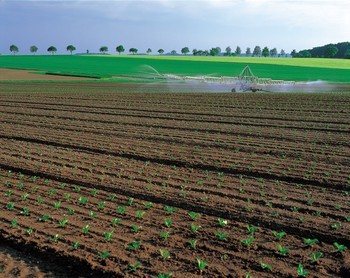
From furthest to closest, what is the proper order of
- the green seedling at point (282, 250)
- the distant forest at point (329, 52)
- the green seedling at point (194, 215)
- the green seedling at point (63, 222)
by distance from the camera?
the distant forest at point (329, 52) → the green seedling at point (194, 215) → the green seedling at point (63, 222) → the green seedling at point (282, 250)

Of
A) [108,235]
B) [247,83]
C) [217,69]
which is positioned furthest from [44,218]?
[217,69]

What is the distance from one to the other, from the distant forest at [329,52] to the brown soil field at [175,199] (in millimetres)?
102168

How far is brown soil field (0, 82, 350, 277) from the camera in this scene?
5531mm

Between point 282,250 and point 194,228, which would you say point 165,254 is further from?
point 282,250

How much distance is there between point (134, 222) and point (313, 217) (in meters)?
3.03

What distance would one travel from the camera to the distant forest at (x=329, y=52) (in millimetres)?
111062

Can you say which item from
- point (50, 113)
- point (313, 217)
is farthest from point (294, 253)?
point (50, 113)

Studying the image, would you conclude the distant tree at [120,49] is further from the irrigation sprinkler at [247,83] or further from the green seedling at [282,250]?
the green seedling at [282,250]

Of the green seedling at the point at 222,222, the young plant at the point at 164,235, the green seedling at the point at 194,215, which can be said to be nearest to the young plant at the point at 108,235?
the young plant at the point at 164,235

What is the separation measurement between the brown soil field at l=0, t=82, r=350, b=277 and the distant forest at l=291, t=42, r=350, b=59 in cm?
10217

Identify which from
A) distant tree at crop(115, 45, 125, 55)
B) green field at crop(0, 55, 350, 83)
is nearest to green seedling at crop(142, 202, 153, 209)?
green field at crop(0, 55, 350, 83)

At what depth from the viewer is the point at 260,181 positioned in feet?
29.1

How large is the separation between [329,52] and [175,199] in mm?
114545

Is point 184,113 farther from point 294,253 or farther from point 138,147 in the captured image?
point 294,253
